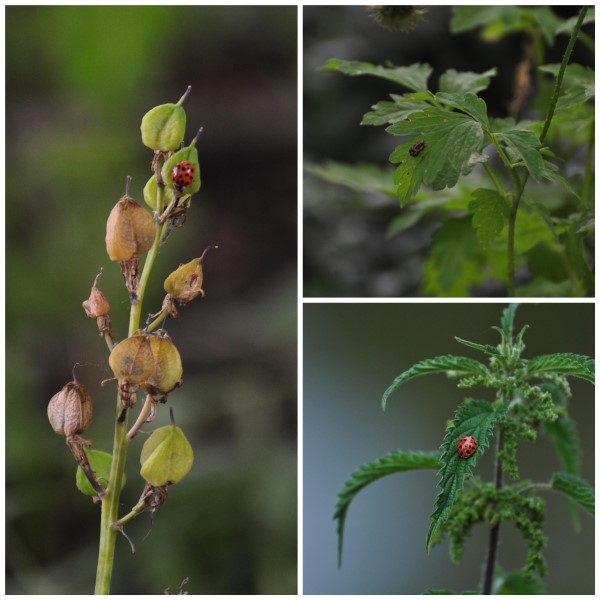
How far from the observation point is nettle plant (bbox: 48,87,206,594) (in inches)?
30.8

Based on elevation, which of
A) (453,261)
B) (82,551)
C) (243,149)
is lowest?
(82,551)

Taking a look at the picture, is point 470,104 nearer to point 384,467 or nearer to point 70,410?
point 384,467

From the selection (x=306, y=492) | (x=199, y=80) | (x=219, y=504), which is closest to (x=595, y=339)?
(x=306, y=492)

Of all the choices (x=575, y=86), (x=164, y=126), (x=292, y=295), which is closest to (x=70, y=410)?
(x=164, y=126)

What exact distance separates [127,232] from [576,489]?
61 centimetres

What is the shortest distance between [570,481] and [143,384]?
538 millimetres

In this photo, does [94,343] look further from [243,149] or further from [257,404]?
[243,149]

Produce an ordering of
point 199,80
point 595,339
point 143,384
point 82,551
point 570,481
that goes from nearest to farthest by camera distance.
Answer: point 143,384
point 570,481
point 595,339
point 82,551
point 199,80

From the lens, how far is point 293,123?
177 centimetres

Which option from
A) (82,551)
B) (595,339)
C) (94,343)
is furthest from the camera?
(94,343)

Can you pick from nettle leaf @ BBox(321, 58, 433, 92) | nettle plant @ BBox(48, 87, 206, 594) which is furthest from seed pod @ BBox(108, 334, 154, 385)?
nettle leaf @ BBox(321, 58, 433, 92)

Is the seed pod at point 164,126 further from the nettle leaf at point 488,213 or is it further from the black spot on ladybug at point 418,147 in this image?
the nettle leaf at point 488,213

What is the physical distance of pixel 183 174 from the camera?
771 mm

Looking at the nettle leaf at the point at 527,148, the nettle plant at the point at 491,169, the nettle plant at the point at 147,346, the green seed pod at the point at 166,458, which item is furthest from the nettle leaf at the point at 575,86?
the green seed pod at the point at 166,458
